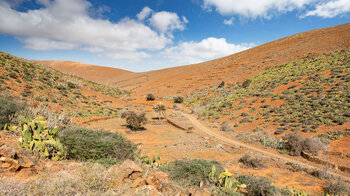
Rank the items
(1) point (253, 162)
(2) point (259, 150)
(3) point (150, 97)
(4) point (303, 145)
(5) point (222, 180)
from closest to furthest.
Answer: (5) point (222, 180)
(1) point (253, 162)
(4) point (303, 145)
(2) point (259, 150)
(3) point (150, 97)

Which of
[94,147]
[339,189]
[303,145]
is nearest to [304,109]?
[303,145]

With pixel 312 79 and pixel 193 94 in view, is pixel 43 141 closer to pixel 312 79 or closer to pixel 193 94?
pixel 312 79

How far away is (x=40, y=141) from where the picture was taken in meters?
4.92

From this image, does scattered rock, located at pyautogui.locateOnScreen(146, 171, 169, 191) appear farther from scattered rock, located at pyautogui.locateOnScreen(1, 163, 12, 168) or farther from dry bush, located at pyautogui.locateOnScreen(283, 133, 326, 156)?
dry bush, located at pyautogui.locateOnScreen(283, 133, 326, 156)

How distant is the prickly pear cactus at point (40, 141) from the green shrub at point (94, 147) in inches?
11.7

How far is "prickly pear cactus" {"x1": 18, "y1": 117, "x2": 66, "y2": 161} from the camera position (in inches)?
191

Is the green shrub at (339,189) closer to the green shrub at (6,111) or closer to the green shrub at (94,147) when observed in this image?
the green shrub at (94,147)

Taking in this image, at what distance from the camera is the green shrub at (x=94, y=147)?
5.40 m

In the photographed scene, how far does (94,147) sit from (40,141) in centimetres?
146

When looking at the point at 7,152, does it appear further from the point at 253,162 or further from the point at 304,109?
the point at 304,109

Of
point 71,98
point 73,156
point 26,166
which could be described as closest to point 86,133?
point 73,156

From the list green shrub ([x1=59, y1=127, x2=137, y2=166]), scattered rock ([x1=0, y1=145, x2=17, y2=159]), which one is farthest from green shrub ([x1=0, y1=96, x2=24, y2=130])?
scattered rock ([x1=0, y1=145, x2=17, y2=159])

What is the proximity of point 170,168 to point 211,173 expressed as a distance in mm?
1455

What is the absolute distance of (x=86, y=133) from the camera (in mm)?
6250
